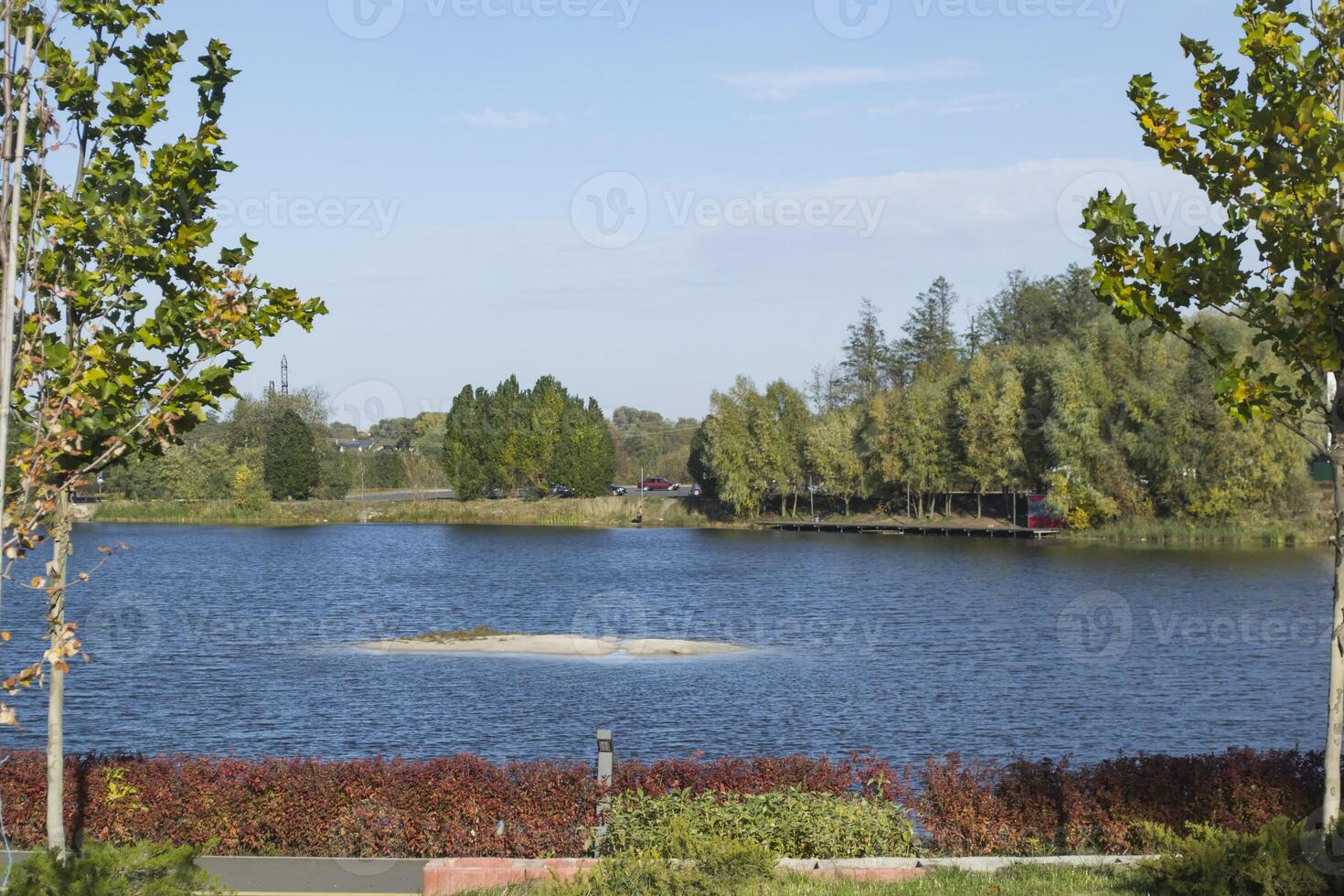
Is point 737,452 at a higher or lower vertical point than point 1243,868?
higher

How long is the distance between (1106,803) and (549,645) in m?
33.1

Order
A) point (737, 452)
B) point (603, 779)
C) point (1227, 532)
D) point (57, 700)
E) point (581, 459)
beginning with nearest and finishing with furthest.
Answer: point (57, 700)
point (603, 779)
point (1227, 532)
point (737, 452)
point (581, 459)

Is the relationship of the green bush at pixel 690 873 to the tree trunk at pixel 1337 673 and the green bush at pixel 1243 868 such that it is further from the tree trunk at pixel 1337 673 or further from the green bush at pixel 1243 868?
the tree trunk at pixel 1337 673

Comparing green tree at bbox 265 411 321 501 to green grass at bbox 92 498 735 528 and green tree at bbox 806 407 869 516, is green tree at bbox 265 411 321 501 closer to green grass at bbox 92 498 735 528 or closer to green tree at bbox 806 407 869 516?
green grass at bbox 92 498 735 528

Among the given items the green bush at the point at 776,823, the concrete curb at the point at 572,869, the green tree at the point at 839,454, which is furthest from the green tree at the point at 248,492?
the concrete curb at the point at 572,869

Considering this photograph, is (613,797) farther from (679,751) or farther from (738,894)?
A: (679,751)

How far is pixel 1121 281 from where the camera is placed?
42.8 ft

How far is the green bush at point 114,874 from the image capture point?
33.2 feet

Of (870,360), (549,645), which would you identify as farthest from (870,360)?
(549,645)

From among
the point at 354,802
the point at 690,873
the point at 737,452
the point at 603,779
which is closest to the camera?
the point at 690,873

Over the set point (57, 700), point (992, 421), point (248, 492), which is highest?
point (992, 421)

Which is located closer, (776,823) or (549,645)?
(776,823)

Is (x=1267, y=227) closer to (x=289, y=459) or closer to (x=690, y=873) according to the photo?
(x=690, y=873)

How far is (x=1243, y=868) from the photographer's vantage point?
1184 centimetres
